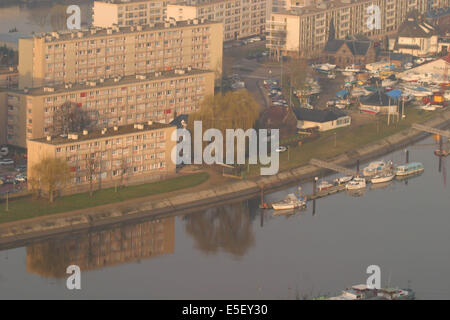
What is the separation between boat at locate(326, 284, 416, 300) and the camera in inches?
1682

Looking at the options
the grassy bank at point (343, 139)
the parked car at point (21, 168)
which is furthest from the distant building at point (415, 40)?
the parked car at point (21, 168)

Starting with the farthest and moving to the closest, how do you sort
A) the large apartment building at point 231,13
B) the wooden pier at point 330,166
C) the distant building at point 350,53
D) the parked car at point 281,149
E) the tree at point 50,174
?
the large apartment building at point 231,13 < the distant building at point 350,53 < the parked car at point 281,149 < the wooden pier at point 330,166 < the tree at point 50,174

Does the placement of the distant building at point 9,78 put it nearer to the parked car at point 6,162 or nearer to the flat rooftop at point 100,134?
the parked car at point 6,162

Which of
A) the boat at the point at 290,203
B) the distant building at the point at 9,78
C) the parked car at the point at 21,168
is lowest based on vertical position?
the boat at the point at 290,203

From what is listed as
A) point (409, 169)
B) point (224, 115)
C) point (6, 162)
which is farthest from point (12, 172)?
point (409, 169)

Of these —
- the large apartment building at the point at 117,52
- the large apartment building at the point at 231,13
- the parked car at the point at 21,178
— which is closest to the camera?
the parked car at the point at 21,178

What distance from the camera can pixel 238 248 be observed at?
49219 mm

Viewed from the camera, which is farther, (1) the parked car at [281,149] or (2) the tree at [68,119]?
(1) the parked car at [281,149]

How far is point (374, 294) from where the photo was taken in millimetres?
43188

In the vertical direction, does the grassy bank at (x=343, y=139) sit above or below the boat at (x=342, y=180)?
above

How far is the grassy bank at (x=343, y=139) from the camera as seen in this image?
59.7 metres

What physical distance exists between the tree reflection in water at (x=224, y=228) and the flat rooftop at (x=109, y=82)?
423 inches

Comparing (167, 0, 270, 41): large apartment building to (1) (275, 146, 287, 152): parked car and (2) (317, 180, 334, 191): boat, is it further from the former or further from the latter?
(2) (317, 180, 334, 191): boat

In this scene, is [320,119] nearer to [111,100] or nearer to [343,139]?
[343,139]
